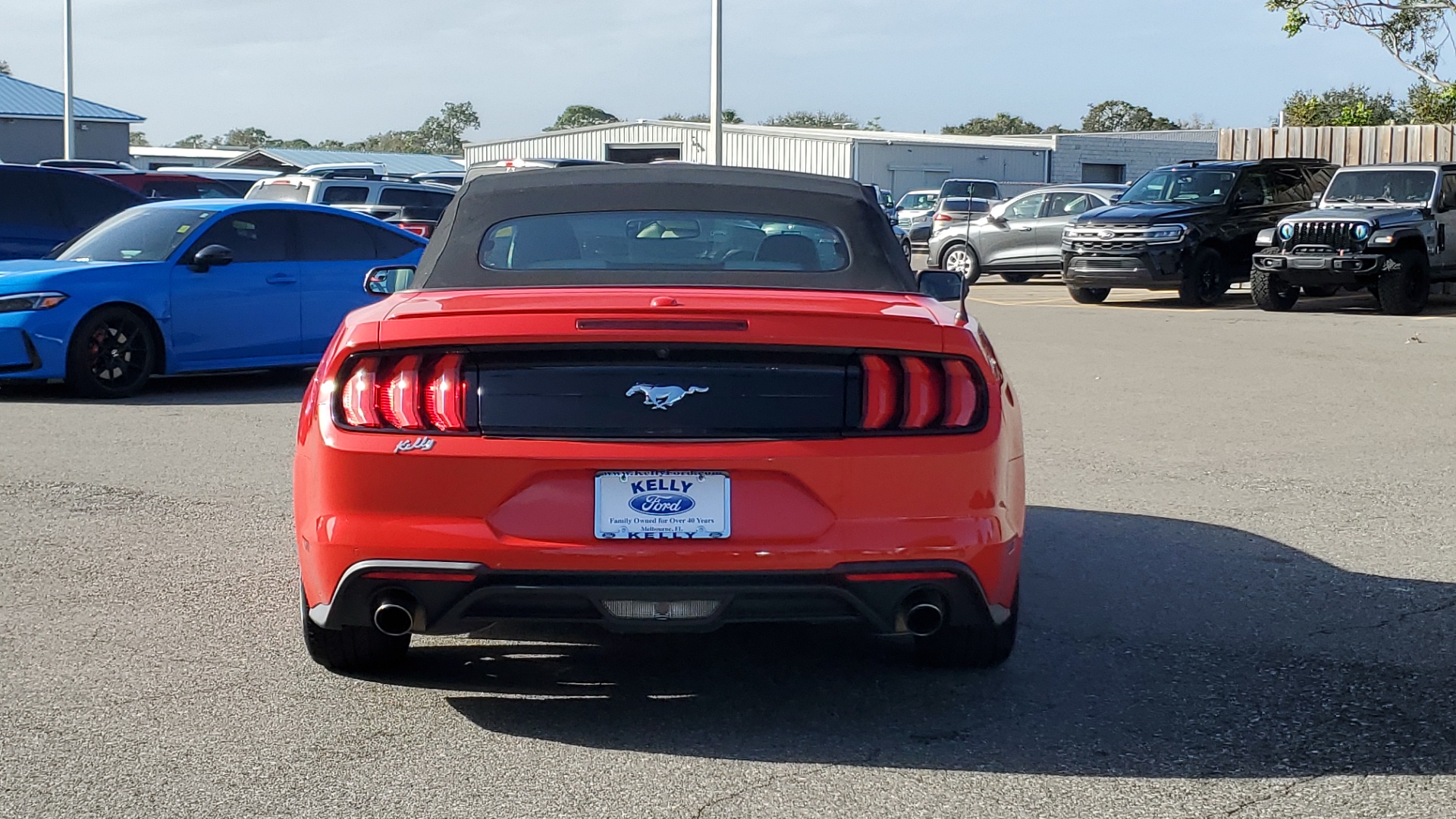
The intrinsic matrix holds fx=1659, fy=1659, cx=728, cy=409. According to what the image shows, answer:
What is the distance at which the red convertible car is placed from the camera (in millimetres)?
4129

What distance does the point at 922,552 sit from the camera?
421 cm

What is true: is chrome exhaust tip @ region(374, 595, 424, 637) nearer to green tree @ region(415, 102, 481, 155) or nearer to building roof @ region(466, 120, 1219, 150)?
building roof @ region(466, 120, 1219, 150)

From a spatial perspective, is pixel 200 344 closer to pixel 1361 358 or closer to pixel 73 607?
pixel 73 607

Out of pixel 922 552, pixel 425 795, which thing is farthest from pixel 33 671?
pixel 922 552

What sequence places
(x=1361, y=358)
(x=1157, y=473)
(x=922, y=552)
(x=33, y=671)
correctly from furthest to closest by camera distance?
1. (x=1361, y=358)
2. (x=1157, y=473)
3. (x=33, y=671)
4. (x=922, y=552)

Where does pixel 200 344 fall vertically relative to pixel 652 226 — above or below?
below

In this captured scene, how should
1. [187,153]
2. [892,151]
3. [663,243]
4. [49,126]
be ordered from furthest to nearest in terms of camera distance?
[187,153] → [49,126] → [892,151] → [663,243]

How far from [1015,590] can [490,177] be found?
236cm

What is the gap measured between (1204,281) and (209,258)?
13975mm

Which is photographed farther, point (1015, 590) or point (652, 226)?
point (652, 226)

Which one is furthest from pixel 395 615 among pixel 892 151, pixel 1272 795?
pixel 892 151

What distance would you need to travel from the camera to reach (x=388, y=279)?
5809 millimetres

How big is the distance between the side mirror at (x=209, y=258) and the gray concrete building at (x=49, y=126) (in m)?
54.4

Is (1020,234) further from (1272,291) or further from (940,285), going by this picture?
(940,285)
